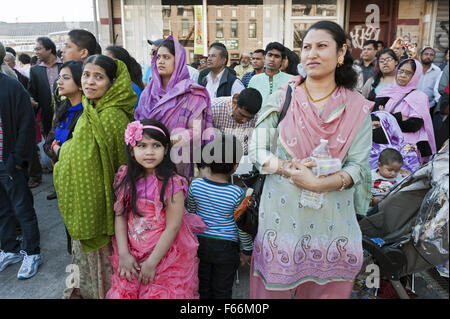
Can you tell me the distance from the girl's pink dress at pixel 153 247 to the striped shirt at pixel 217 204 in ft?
0.50

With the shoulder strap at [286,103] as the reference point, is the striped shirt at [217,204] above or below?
below

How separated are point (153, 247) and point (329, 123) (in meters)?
1.19

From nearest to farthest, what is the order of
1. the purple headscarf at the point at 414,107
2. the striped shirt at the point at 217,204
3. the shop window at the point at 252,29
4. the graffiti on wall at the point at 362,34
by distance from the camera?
the striped shirt at the point at 217,204 → the purple headscarf at the point at 414,107 → the graffiti on wall at the point at 362,34 → the shop window at the point at 252,29

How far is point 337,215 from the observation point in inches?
65.9

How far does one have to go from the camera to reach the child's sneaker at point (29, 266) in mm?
2703

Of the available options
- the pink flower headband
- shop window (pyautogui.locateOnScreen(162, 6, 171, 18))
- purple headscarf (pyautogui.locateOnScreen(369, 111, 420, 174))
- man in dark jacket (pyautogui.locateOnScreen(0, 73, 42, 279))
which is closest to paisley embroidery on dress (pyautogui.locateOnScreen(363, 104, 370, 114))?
the pink flower headband

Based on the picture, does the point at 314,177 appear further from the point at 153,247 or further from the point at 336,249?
the point at 153,247

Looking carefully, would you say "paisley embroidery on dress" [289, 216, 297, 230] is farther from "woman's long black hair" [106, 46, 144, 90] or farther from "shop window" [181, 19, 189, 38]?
"shop window" [181, 19, 189, 38]

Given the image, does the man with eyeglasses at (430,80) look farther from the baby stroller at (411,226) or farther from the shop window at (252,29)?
the shop window at (252,29)

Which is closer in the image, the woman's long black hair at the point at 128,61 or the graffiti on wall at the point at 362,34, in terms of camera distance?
the woman's long black hair at the point at 128,61

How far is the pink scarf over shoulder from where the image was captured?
1.60 m

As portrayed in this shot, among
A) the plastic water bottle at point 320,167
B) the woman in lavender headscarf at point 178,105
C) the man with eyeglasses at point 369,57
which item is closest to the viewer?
the plastic water bottle at point 320,167

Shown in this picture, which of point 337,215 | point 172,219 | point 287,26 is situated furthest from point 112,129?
point 287,26

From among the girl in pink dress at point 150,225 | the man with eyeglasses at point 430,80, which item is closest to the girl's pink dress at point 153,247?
the girl in pink dress at point 150,225
